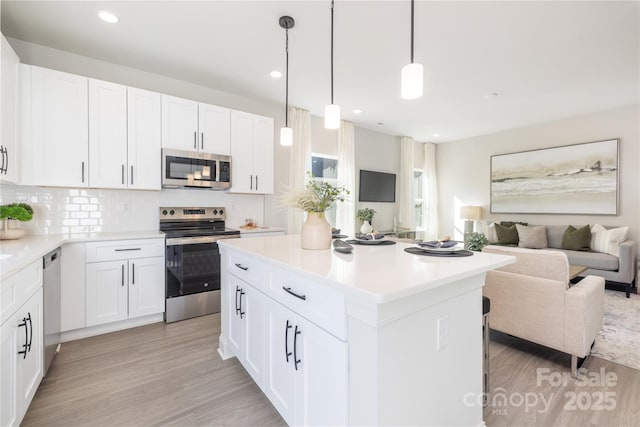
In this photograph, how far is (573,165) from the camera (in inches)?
193

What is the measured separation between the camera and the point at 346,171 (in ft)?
17.3

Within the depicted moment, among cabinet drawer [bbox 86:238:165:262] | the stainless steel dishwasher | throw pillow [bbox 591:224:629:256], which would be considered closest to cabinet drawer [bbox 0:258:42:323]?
the stainless steel dishwasher

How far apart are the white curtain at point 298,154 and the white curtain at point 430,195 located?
11.4 ft

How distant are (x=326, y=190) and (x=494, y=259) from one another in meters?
0.98

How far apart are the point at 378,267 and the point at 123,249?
262cm

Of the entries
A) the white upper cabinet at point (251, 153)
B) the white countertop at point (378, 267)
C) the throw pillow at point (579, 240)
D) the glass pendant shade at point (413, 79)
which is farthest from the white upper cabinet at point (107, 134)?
the throw pillow at point (579, 240)

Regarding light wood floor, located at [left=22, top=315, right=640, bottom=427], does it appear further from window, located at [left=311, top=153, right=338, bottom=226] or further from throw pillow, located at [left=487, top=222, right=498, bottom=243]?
throw pillow, located at [left=487, top=222, right=498, bottom=243]

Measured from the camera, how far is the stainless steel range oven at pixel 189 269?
9.78 ft

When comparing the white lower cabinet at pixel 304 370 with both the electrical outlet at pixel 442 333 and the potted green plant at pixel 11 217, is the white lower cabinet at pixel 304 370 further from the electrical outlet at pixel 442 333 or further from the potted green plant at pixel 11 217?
the potted green plant at pixel 11 217

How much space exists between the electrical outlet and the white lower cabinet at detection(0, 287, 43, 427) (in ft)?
6.14

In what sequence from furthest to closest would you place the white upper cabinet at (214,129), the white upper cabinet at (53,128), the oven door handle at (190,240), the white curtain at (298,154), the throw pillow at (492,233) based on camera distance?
1. the throw pillow at (492,233)
2. the white curtain at (298,154)
3. the white upper cabinet at (214,129)
4. the oven door handle at (190,240)
5. the white upper cabinet at (53,128)

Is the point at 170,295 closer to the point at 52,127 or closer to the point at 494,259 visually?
the point at 52,127

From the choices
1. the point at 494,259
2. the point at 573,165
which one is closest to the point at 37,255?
the point at 494,259

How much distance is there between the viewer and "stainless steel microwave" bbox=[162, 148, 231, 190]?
312cm
